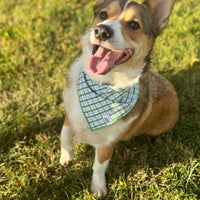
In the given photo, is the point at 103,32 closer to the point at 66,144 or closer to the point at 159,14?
the point at 159,14

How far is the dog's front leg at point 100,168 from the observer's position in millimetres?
2801

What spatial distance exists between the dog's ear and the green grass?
5.44 ft

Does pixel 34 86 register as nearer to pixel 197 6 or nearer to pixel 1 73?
pixel 1 73

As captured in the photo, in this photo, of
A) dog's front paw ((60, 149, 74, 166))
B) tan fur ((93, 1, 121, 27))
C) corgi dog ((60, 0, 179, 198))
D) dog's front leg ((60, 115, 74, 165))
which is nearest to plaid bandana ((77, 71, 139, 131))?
corgi dog ((60, 0, 179, 198))

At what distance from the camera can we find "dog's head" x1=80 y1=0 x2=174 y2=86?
7.68 feet

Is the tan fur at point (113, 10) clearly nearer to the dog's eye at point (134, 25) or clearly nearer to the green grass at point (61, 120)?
the dog's eye at point (134, 25)

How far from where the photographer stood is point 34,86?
421 cm

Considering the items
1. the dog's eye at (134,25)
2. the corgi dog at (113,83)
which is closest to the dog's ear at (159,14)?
the corgi dog at (113,83)

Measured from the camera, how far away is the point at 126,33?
2414 millimetres

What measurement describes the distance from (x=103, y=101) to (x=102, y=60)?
55 cm

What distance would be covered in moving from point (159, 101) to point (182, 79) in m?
1.56

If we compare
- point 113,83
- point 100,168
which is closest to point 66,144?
point 100,168

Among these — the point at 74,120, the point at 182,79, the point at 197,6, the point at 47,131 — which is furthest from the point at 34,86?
the point at 197,6

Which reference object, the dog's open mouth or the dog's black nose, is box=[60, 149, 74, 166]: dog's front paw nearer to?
the dog's open mouth
